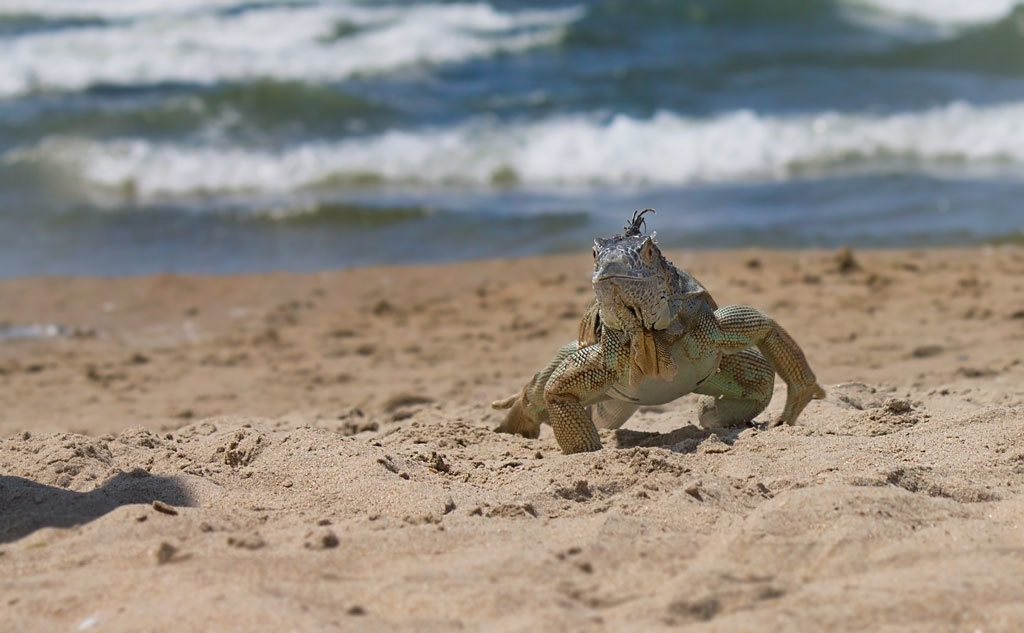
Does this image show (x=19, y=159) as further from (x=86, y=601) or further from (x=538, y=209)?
(x=86, y=601)

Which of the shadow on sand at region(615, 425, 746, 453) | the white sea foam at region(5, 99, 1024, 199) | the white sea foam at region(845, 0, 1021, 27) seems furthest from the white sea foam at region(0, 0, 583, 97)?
the shadow on sand at region(615, 425, 746, 453)

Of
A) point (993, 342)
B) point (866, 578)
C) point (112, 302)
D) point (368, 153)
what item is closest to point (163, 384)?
point (112, 302)

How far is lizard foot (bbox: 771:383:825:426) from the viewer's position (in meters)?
5.59

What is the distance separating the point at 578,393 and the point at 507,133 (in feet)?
44.3

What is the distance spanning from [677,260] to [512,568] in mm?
8229

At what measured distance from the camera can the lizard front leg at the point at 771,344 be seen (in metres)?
5.25

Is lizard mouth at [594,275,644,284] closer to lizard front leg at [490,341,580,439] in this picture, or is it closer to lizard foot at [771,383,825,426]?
lizard front leg at [490,341,580,439]

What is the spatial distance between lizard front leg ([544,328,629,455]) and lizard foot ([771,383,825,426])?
872mm

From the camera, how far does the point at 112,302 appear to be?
1149cm

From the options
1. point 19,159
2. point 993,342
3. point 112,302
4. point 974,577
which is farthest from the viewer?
point 19,159

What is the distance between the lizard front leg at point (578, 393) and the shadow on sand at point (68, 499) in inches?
63.7

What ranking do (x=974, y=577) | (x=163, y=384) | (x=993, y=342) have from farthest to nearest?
(x=163, y=384), (x=993, y=342), (x=974, y=577)

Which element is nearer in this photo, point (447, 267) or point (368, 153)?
point (447, 267)

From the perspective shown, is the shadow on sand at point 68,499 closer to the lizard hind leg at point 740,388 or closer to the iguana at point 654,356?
the iguana at point 654,356
